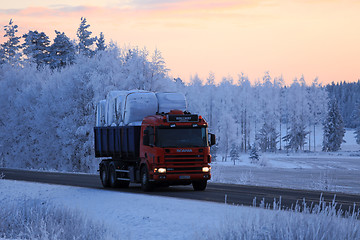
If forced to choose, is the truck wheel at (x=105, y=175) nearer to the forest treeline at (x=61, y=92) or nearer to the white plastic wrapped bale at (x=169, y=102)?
the white plastic wrapped bale at (x=169, y=102)

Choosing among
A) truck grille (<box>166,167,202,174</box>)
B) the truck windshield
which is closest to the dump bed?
the truck windshield

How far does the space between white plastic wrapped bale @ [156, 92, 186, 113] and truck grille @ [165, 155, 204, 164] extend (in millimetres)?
3070

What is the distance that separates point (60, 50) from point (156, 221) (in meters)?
84.0

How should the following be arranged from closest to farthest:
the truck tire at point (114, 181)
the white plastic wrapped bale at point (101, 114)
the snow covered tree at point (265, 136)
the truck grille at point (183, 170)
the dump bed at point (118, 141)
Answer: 1. the truck grille at point (183, 170)
2. the dump bed at point (118, 141)
3. the truck tire at point (114, 181)
4. the white plastic wrapped bale at point (101, 114)
5. the snow covered tree at point (265, 136)

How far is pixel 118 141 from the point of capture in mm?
25781

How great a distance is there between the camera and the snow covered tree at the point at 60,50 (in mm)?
95188

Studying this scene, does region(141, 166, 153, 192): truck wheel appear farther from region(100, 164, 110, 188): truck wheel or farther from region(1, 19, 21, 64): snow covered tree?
region(1, 19, 21, 64): snow covered tree

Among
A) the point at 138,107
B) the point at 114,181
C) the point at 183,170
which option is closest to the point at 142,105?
the point at 138,107

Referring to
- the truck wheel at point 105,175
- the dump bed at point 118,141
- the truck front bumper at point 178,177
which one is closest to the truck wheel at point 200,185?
the truck front bumper at point 178,177

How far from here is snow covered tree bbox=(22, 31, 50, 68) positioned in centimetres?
9712

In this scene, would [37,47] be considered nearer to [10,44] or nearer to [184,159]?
[10,44]

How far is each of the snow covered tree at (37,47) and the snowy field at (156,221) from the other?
3050 inches

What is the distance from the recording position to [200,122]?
23.2 metres

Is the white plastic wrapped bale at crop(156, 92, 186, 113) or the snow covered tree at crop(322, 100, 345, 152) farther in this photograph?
the snow covered tree at crop(322, 100, 345, 152)
